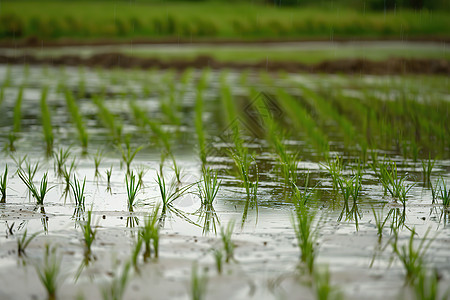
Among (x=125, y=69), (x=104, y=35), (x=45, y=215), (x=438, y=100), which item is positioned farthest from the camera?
(x=104, y=35)

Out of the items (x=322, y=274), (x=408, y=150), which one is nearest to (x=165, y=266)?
(x=322, y=274)

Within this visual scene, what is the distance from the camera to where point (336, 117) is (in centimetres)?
761

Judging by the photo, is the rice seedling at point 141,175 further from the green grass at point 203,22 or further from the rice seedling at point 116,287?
the green grass at point 203,22

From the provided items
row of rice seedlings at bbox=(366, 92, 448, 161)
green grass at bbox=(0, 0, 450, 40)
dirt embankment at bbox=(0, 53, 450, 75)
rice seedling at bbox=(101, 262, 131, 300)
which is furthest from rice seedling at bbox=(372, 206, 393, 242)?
green grass at bbox=(0, 0, 450, 40)

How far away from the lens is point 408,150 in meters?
5.65

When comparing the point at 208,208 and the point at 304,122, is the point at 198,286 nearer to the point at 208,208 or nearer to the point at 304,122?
the point at 208,208

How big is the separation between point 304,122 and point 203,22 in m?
27.2

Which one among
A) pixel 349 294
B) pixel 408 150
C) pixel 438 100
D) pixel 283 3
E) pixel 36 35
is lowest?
pixel 349 294

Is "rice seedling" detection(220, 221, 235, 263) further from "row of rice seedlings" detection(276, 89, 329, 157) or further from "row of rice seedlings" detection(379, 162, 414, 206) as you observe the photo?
"row of rice seedlings" detection(276, 89, 329, 157)

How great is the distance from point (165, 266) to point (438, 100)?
8362 millimetres

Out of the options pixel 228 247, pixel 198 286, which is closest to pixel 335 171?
pixel 228 247

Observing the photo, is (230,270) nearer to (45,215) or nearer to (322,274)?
(322,274)

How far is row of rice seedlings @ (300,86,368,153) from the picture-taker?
20.1 ft

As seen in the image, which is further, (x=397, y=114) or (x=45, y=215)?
(x=397, y=114)
